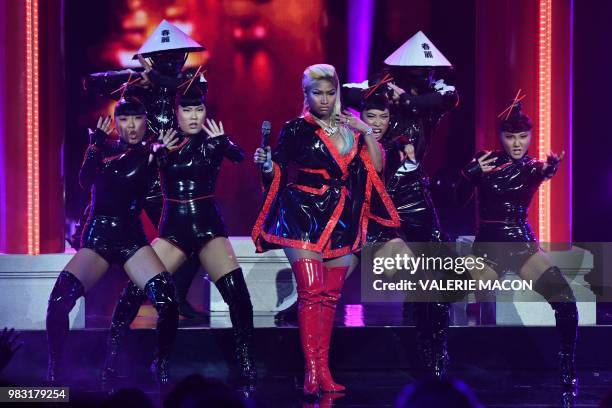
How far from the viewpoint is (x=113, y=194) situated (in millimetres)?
5934

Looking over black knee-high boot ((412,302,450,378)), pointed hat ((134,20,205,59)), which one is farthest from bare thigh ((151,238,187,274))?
black knee-high boot ((412,302,450,378))

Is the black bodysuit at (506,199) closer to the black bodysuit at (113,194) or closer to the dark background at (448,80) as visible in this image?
the dark background at (448,80)

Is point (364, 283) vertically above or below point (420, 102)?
below

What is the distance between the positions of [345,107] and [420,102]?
0.73 metres

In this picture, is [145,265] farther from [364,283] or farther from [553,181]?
[553,181]

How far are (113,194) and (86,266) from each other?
43 centimetres

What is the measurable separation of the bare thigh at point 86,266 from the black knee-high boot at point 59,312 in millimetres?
28

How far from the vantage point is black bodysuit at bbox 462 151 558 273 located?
623 cm

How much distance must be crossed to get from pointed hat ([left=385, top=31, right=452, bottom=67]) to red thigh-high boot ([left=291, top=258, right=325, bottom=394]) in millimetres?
1705

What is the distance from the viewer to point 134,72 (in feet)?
22.2

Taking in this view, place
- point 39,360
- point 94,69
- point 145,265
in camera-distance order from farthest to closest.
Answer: point 94,69
point 39,360
point 145,265

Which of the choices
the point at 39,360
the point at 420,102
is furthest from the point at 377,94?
the point at 39,360

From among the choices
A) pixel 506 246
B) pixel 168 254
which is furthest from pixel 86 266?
pixel 506 246

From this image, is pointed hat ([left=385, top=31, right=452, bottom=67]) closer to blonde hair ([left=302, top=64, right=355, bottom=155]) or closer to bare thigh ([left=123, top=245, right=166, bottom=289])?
blonde hair ([left=302, top=64, right=355, bottom=155])
